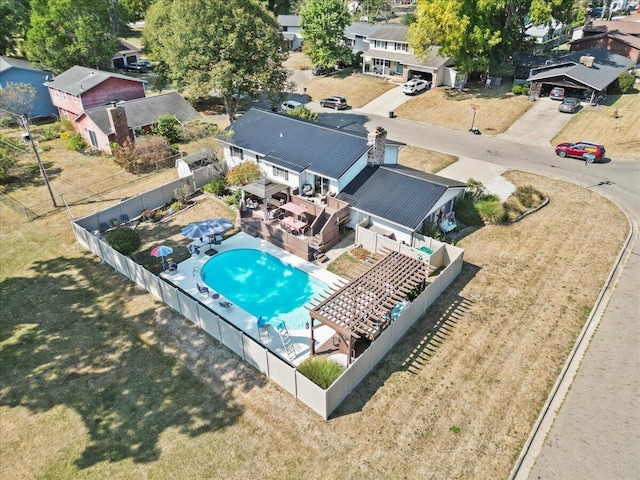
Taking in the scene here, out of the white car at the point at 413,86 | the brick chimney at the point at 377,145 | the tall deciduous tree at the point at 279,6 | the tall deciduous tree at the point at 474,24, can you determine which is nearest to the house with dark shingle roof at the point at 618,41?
the tall deciduous tree at the point at 474,24

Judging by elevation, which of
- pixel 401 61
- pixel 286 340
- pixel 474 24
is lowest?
pixel 286 340

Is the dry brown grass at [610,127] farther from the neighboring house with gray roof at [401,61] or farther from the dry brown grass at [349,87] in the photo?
the dry brown grass at [349,87]

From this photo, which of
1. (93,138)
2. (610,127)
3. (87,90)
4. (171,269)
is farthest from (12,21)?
(610,127)

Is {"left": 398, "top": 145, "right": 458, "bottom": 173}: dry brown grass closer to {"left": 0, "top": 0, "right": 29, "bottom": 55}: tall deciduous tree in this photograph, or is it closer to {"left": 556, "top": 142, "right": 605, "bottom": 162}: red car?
{"left": 556, "top": 142, "right": 605, "bottom": 162}: red car

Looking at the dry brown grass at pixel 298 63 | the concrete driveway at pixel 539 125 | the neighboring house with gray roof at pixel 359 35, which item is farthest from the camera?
the dry brown grass at pixel 298 63

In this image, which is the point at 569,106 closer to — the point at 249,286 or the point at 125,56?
the point at 249,286

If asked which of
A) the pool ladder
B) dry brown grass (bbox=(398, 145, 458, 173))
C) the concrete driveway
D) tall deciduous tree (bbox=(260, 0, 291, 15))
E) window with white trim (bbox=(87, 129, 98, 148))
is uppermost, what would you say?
tall deciduous tree (bbox=(260, 0, 291, 15))

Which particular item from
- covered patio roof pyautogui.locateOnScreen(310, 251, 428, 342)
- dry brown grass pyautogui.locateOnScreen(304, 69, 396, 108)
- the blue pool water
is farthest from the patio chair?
dry brown grass pyautogui.locateOnScreen(304, 69, 396, 108)
